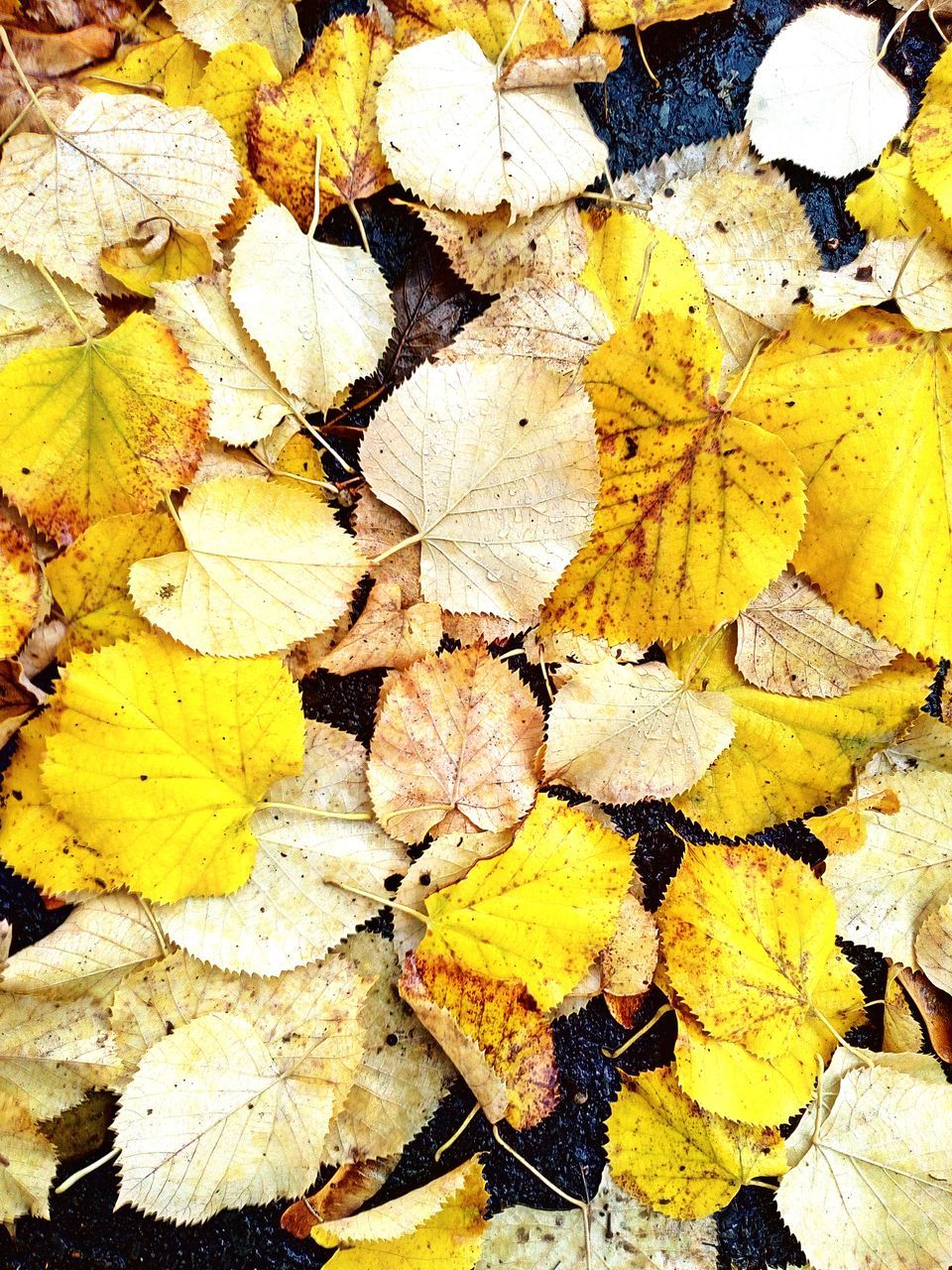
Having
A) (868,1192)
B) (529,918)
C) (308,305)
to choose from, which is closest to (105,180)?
(308,305)

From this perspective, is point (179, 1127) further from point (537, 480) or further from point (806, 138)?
point (806, 138)

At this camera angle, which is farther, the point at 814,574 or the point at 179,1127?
the point at 814,574

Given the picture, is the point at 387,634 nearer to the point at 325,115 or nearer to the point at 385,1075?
the point at 385,1075

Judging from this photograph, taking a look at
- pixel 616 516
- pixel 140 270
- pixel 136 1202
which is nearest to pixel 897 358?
pixel 616 516

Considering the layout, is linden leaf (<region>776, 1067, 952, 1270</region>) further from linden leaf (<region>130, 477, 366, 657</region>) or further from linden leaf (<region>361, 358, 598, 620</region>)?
linden leaf (<region>130, 477, 366, 657</region>)

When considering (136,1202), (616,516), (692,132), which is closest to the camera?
(136,1202)

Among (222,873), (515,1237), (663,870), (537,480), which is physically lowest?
(515,1237)

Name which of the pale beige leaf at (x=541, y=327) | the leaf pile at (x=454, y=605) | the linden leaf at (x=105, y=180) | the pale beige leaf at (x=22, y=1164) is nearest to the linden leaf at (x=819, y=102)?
the leaf pile at (x=454, y=605)

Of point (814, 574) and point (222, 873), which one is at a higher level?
point (814, 574)

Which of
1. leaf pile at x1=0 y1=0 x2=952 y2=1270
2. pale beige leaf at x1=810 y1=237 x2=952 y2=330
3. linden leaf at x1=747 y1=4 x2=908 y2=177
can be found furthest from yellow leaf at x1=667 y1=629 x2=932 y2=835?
linden leaf at x1=747 y1=4 x2=908 y2=177

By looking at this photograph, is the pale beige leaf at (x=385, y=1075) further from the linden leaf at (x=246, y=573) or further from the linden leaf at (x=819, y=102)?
the linden leaf at (x=819, y=102)
